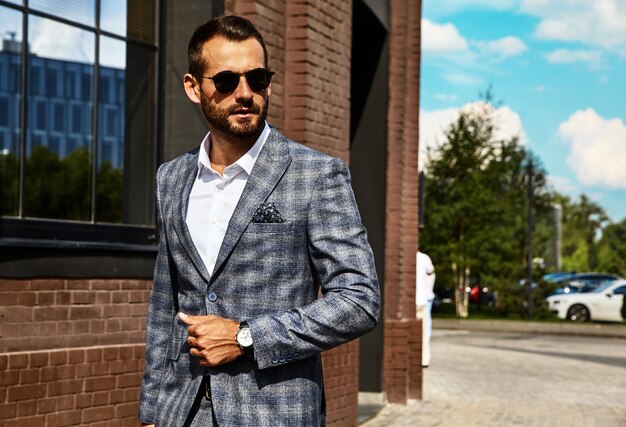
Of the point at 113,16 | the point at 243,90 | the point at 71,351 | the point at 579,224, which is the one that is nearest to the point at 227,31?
the point at 243,90

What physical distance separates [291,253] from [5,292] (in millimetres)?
3689

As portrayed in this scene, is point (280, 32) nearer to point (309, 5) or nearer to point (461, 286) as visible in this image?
point (309, 5)

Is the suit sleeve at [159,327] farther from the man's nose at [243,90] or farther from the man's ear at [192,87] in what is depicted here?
the man's nose at [243,90]

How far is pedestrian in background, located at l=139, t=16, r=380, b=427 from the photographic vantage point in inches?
115

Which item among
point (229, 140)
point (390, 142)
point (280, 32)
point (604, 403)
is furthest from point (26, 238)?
point (604, 403)

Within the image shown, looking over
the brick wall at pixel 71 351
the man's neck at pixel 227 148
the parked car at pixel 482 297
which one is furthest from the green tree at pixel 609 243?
the man's neck at pixel 227 148

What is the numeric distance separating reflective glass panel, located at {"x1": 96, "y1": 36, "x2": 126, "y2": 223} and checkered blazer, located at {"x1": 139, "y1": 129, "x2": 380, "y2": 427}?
4551mm

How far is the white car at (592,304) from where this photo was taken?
116 feet

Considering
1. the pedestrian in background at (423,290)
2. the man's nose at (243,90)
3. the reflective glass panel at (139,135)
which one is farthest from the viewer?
the pedestrian in background at (423,290)

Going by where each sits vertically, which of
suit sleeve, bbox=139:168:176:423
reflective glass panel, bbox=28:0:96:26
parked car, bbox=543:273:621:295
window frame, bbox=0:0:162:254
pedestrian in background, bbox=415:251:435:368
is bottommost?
parked car, bbox=543:273:621:295

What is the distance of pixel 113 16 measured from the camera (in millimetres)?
7547

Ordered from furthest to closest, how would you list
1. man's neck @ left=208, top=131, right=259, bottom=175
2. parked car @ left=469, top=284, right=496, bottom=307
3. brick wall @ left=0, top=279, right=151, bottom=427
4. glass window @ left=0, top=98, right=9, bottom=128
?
parked car @ left=469, top=284, right=496, bottom=307 < glass window @ left=0, top=98, right=9, bottom=128 < brick wall @ left=0, top=279, right=151, bottom=427 < man's neck @ left=208, top=131, right=259, bottom=175

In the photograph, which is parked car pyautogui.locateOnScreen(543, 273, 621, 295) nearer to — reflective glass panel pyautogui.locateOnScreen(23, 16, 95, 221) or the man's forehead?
reflective glass panel pyautogui.locateOnScreen(23, 16, 95, 221)

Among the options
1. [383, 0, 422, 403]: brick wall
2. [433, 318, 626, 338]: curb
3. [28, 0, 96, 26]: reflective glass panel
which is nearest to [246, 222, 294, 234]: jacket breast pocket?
[28, 0, 96, 26]: reflective glass panel
